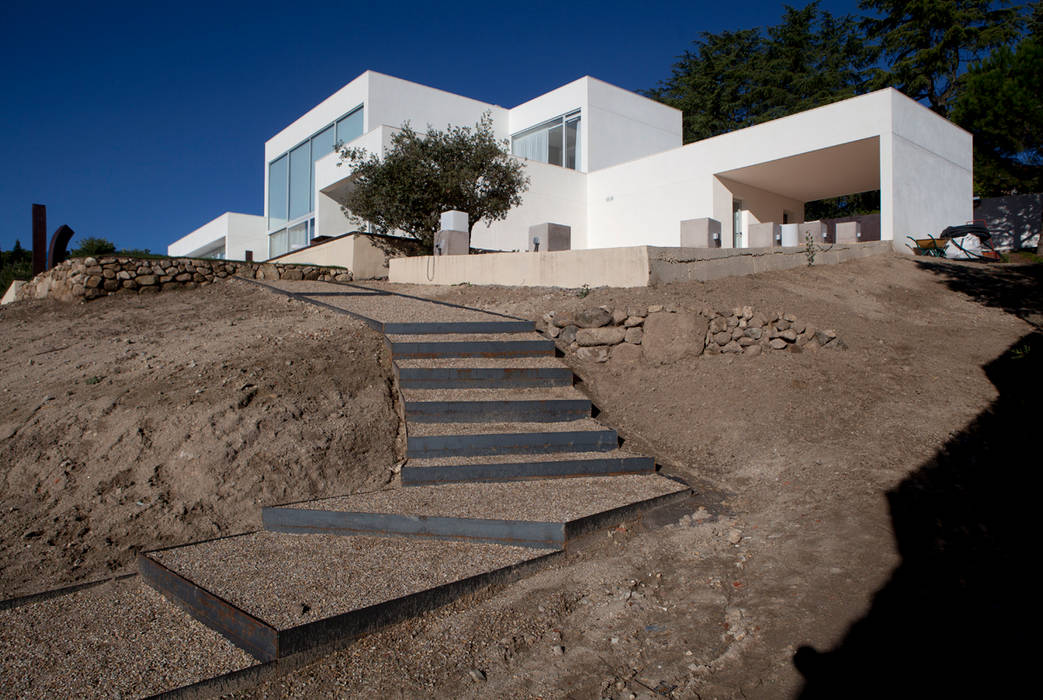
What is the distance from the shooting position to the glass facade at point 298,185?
21.4m

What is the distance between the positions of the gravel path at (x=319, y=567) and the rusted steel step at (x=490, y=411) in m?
1.70

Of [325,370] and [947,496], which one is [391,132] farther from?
[947,496]

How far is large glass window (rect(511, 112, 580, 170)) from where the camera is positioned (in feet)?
71.5

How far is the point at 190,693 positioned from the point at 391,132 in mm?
16605

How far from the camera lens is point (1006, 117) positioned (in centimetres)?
2069

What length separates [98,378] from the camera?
6.28m

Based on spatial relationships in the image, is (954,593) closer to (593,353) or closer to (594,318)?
(593,353)

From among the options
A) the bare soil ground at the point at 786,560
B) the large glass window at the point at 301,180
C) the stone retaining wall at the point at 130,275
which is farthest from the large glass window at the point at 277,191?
the bare soil ground at the point at 786,560

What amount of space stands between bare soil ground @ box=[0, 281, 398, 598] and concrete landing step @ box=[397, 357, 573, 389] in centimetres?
31

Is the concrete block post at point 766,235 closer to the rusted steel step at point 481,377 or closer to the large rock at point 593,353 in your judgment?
the large rock at point 593,353

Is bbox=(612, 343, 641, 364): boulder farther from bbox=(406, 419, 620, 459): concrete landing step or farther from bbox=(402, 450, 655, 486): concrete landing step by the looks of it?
bbox=(402, 450, 655, 486): concrete landing step

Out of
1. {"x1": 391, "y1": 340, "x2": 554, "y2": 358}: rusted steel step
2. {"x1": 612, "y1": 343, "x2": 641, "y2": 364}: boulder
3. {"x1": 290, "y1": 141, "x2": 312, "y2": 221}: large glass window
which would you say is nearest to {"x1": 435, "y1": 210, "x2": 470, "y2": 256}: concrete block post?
{"x1": 612, "y1": 343, "x2": 641, "y2": 364}: boulder

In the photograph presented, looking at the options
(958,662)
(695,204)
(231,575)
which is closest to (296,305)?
(231,575)

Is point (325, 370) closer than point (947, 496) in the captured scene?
No
